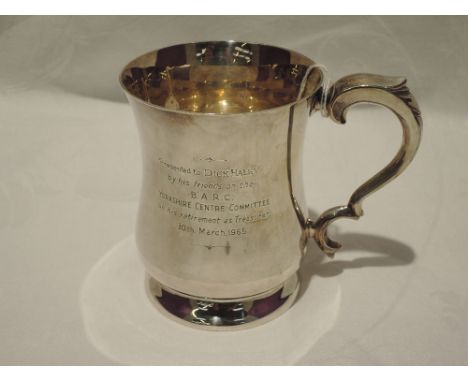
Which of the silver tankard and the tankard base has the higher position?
the silver tankard

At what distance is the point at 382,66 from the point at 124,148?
0.78 metres

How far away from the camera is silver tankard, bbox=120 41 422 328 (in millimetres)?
871

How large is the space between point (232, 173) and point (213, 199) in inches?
2.0

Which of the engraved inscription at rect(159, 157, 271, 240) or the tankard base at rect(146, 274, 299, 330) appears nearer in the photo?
the engraved inscription at rect(159, 157, 271, 240)

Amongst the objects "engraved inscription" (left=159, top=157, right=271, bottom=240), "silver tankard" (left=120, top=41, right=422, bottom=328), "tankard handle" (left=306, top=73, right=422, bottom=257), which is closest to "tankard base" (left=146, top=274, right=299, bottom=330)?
"silver tankard" (left=120, top=41, right=422, bottom=328)

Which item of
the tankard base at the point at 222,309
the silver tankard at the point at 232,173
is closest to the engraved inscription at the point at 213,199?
the silver tankard at the point at 232,173

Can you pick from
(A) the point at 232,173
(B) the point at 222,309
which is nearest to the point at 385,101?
(A) the point at 232,173

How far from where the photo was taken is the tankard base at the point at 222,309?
1.04 metres

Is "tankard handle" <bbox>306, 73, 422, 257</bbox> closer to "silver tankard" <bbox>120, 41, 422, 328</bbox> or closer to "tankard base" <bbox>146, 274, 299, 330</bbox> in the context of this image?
"silver tankard" <bbox>120, 41, 422, 328</bbox>

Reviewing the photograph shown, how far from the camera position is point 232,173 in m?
0.89

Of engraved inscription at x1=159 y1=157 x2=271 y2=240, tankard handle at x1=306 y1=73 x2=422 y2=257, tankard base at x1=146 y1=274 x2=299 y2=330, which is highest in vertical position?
tankard handle at x1=306 y1=73 x2=422 y2=257

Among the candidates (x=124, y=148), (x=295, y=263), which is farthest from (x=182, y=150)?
(x=124, y=148)

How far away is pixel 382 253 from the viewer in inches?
49.5

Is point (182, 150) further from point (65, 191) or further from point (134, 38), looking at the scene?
point (134, 38)
